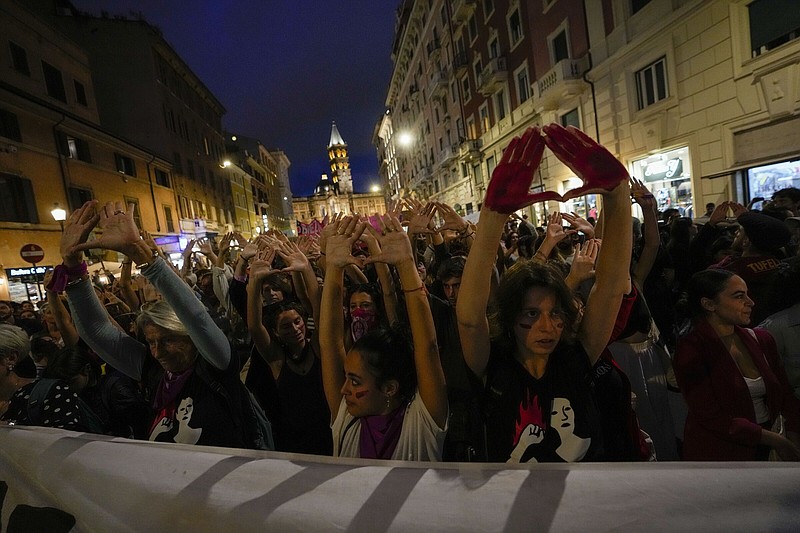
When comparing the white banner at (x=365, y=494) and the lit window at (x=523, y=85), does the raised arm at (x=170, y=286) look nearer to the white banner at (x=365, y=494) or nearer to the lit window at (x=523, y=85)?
the white banner at (x=365, y=494)

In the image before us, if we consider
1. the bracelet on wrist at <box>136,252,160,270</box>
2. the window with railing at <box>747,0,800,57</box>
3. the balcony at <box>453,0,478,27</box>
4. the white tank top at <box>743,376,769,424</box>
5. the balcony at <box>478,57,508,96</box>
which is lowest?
the white tank top at <box>743,376,769,424</box>

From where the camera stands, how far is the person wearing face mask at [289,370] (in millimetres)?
2426

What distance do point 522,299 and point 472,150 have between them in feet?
82.9

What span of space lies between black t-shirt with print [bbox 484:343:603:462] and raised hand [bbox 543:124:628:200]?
710 mm

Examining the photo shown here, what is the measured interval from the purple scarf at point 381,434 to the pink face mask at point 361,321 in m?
1.14

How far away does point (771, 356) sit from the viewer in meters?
2.16

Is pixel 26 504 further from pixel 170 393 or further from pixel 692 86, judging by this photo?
pixel 692 86

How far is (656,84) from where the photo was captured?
11609 millimetres

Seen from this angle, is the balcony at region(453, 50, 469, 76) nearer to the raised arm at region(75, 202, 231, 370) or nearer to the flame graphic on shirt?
the raised arm at region(75, 202, 231, 370)

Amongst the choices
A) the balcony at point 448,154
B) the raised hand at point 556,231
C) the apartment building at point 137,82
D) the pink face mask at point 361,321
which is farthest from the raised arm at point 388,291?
the apartment building at point 137,82

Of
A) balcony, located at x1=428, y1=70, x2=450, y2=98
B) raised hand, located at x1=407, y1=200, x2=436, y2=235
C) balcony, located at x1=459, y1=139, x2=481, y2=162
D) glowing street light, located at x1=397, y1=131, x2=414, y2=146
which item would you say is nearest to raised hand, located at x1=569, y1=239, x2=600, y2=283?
raised hand, located at x1=407, y1=200, x2=436, y2=235

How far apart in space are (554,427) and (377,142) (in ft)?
284

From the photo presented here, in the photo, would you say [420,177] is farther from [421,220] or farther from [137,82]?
[421,220]

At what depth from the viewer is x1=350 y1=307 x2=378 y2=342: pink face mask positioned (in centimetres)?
284
